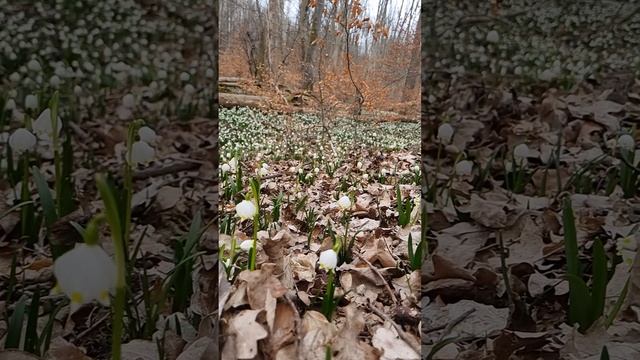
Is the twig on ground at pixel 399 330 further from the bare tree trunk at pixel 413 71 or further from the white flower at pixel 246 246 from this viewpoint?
the bare tree trunk at pixel 413 71

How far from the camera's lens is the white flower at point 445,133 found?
1132mm

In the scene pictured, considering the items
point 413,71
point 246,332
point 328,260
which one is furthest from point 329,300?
point 413,71

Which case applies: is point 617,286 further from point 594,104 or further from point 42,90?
point 42,90

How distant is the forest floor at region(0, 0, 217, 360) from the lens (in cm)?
95

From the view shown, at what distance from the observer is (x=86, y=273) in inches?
27.6

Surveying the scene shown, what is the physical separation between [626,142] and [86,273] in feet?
3.25

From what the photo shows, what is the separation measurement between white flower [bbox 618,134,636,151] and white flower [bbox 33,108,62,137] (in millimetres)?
1038

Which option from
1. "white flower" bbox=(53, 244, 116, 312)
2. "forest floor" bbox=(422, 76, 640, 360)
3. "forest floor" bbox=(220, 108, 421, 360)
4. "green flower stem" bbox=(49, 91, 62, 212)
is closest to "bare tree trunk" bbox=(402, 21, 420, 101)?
"forest floor" bbox=(220, 108, 421, 360)

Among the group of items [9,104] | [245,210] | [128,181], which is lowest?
[245,210]

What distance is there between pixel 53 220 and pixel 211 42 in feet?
1.34

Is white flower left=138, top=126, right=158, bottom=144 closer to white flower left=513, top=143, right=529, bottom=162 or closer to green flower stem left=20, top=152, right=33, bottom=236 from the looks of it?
green flower stem left=20, top=152, right=33, bottom=236

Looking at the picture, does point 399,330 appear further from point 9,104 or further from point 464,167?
point 9,104

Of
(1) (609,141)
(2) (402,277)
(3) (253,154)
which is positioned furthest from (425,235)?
(3) (253,154)

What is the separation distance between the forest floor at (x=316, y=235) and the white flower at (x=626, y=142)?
0.50 meters
